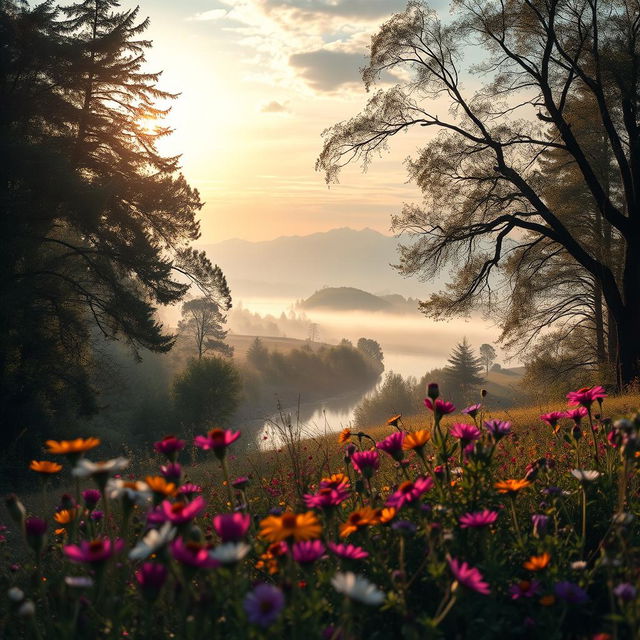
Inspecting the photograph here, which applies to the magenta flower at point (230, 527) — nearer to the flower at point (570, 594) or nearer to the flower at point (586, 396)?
the flower at point (570, 594)

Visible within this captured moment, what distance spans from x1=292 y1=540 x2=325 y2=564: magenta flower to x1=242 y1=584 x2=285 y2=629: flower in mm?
228

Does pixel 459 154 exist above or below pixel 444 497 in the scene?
above

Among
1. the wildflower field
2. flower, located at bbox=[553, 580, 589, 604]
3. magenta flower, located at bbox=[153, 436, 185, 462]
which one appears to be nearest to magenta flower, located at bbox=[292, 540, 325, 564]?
the wildflower field

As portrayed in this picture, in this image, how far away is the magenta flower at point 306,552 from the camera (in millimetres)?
1770

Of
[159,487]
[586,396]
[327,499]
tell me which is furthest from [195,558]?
[586,396]

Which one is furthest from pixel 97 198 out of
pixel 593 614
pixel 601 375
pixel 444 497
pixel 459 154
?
pixel 601 375

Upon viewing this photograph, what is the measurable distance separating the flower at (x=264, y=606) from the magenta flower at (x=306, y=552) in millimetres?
228

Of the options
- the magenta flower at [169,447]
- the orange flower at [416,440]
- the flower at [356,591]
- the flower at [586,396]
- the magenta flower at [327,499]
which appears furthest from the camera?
the flower at [586,396]

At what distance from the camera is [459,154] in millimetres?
12469

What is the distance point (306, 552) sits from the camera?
1.80m

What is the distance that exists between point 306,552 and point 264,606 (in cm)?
31

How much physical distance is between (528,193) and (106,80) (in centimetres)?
1032

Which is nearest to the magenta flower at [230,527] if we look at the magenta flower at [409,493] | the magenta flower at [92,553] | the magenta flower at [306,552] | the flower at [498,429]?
the magenta flower at [306,552]

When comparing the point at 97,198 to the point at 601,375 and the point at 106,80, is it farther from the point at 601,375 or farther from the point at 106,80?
the point at 601,375
